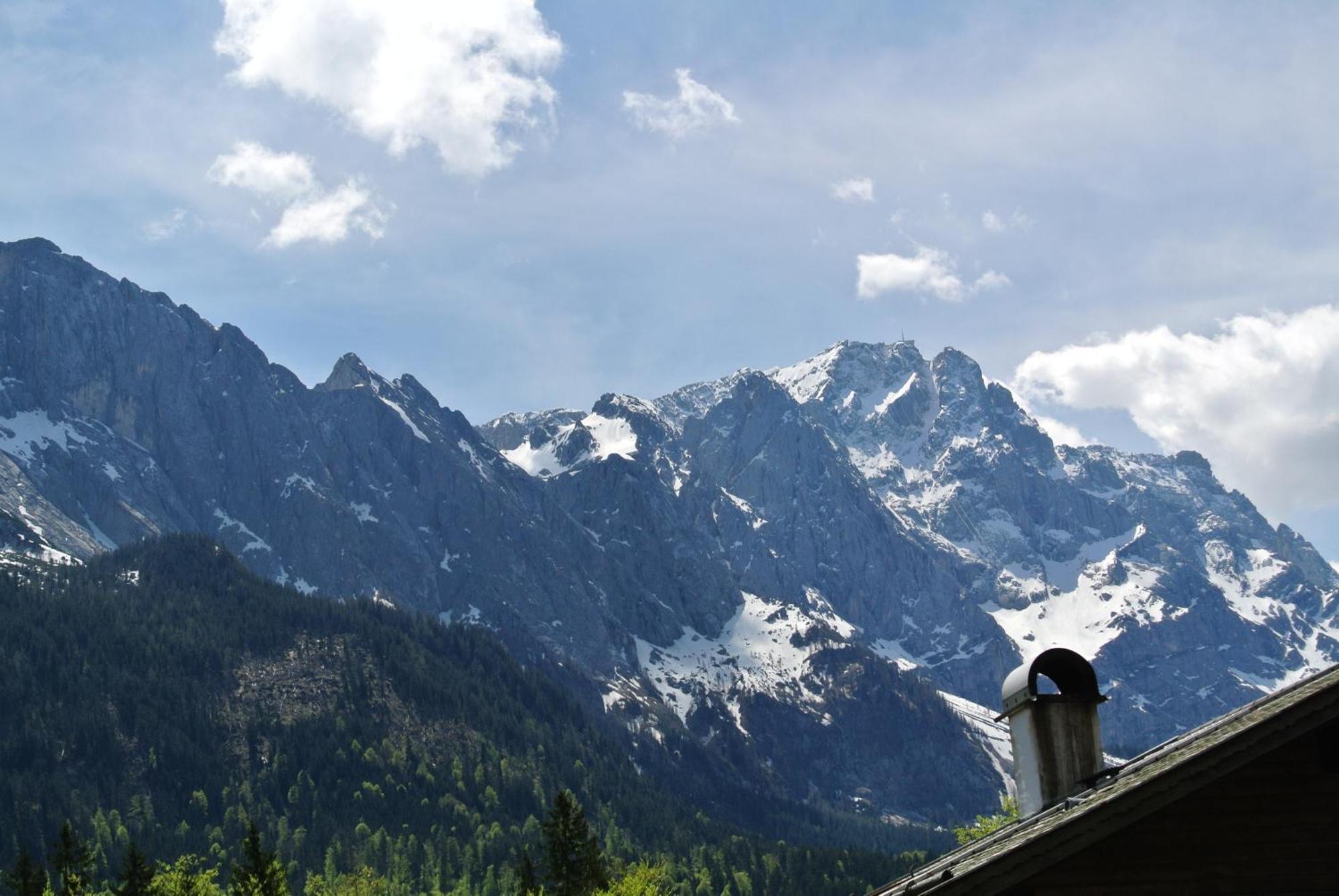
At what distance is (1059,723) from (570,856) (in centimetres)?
7981

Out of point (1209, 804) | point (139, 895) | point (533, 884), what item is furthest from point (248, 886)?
point (1209, 804)

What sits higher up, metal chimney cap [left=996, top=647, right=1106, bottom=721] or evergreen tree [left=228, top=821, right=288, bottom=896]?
evergreen tree [left=228, top=821, right=288, bottom=896]

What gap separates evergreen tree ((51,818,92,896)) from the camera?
88.8m

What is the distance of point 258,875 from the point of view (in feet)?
311

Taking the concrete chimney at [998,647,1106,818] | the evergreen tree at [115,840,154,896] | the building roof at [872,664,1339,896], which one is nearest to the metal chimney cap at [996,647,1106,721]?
the concrete chimney at [998,647,1106,818]

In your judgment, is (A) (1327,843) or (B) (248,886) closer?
(A) (1327,843)

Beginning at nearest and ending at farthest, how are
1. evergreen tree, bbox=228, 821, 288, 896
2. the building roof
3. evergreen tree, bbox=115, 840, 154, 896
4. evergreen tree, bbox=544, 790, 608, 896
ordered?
the building roof < evergreen tree, bbox=115, 840, 154, 896 < evergreen tree, bbox=228, 821, 288, 896 < evergreen tree, bbox=544, 790, 608, 896

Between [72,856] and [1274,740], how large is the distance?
90556mm

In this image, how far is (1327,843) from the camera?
1438cm

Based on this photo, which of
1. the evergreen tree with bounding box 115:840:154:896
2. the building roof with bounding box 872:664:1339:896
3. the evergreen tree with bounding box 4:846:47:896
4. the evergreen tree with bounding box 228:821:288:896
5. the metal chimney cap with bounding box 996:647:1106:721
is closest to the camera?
the building roof with bounding box 872:664:1339:896

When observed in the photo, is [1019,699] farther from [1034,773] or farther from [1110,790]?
[1110,790]

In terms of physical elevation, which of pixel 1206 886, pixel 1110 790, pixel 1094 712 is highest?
pixel 1094 712

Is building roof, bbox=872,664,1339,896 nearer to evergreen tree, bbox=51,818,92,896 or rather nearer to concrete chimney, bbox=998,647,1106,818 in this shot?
concrete chimney, bbox=998,647,1106,818

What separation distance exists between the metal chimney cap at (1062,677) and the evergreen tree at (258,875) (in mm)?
80521
